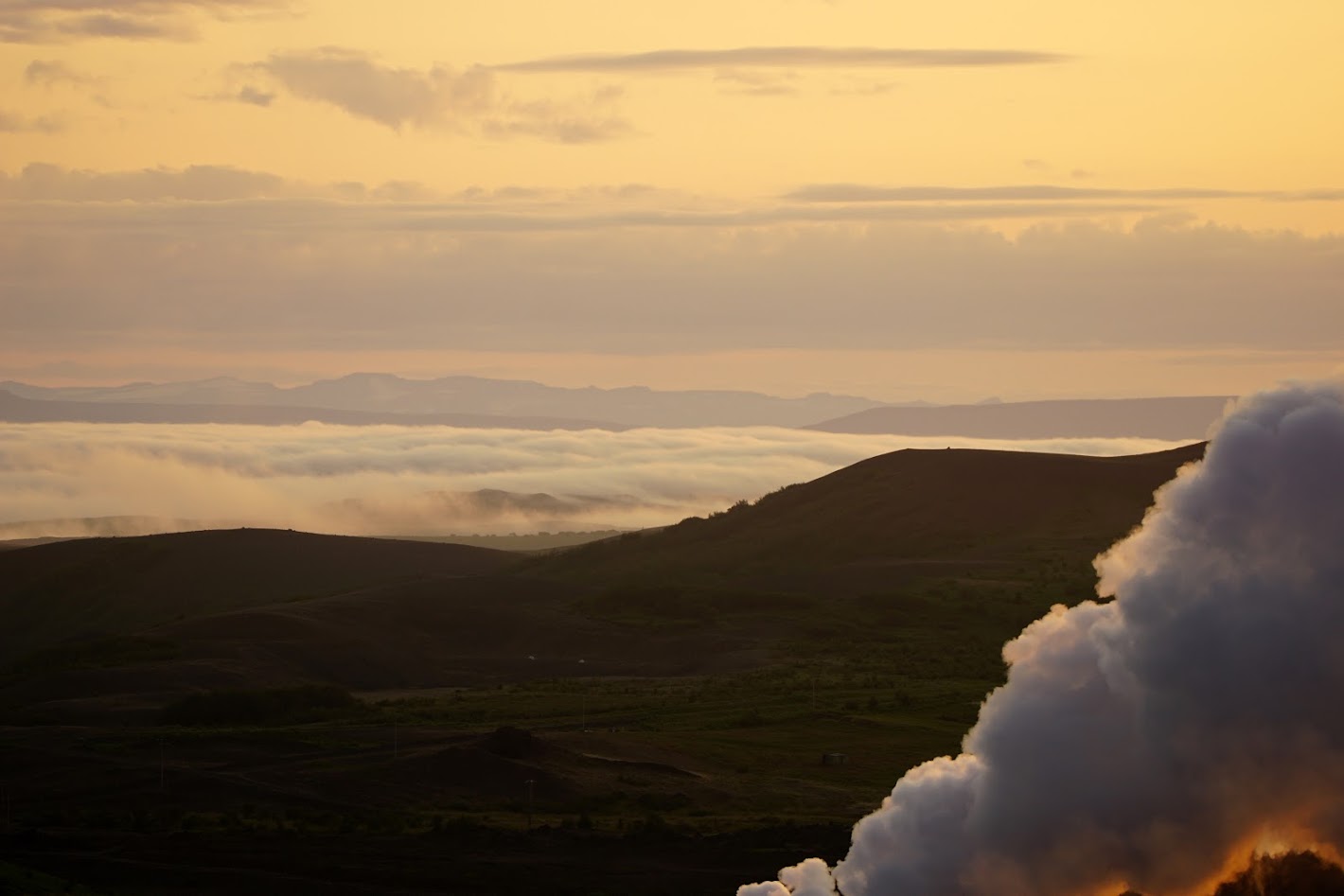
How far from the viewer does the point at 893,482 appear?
161 m

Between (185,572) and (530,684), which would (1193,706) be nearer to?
(530,684)

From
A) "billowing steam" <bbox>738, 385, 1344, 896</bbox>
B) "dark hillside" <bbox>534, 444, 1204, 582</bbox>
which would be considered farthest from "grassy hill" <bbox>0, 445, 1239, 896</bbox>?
"billowing steam" <bbox>738, 385, 1344, 896</bbox>

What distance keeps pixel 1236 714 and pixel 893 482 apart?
132291 mm

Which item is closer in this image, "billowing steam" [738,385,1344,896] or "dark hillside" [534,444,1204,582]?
"billowing steam" [738,385,1344,896]

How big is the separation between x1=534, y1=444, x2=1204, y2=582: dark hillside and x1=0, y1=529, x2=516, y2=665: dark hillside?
48.5 feet

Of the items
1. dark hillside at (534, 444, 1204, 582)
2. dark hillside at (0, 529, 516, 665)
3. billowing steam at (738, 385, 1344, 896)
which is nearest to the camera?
billowing steam at (738, 385, 1344, 896)

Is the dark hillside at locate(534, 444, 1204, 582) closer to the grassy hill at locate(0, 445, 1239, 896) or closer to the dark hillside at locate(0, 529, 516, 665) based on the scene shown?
the grassy hill at locate(0, 445, 1239, 896)

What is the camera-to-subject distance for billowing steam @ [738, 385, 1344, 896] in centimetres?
2873

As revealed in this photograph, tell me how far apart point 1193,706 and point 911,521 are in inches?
4821

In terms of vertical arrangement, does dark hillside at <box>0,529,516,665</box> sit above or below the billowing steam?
above

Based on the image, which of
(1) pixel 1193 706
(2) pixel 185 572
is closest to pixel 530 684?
(2) pixel 185 572

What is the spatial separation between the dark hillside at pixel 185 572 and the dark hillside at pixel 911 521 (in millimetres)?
14785

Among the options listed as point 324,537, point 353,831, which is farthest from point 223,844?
point 324,537

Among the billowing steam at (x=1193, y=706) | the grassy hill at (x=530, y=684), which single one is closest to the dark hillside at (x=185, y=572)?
the grassy hill at (x=530, y=684)
